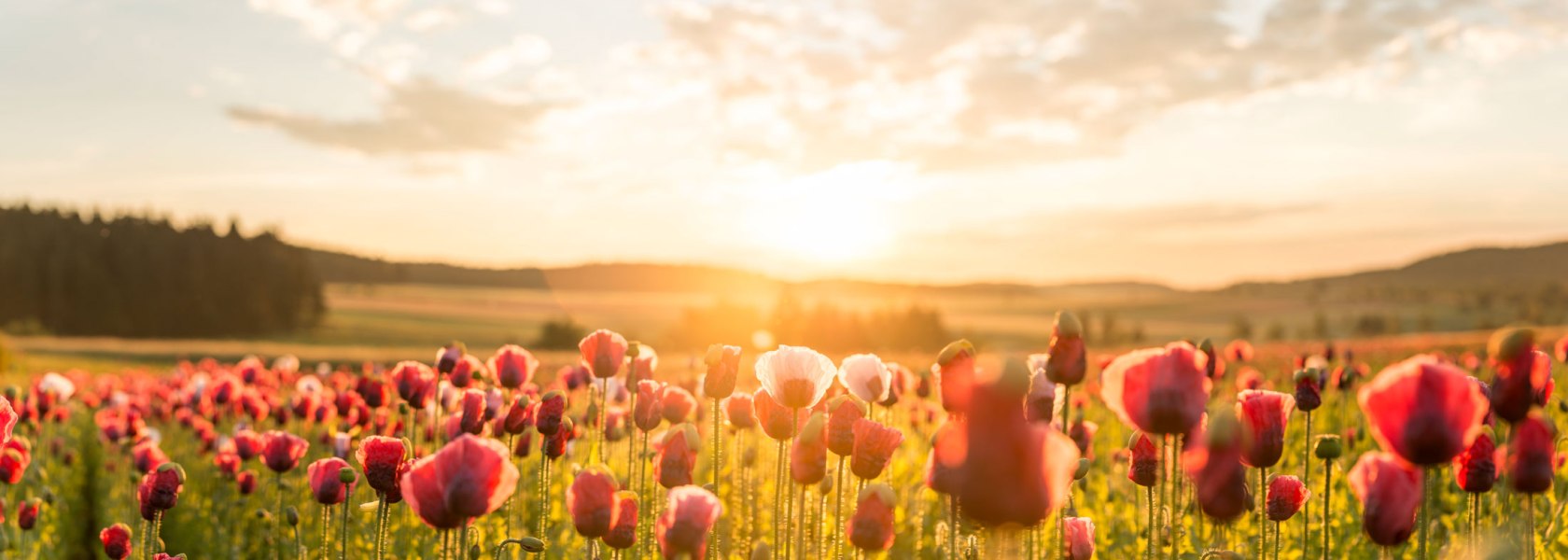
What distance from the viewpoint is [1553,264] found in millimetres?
130625

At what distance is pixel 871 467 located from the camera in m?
2.83

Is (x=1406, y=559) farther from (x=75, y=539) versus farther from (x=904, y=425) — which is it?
(x=75, y=539)

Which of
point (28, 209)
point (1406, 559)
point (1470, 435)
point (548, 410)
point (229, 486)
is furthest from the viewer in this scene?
point (28, 209)

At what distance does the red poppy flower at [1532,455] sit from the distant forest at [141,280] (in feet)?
262

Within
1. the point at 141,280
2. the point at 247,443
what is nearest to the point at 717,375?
the point at 247,443

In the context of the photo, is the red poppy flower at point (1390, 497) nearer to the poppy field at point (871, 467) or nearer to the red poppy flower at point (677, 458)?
the poppy field at point (871, 467)

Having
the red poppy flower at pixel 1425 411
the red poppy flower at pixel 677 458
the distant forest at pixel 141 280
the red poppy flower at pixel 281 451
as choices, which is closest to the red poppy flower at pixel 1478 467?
the red poppy flower at pixel 1425 411

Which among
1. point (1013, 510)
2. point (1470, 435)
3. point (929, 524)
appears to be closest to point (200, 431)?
point (929, 524)

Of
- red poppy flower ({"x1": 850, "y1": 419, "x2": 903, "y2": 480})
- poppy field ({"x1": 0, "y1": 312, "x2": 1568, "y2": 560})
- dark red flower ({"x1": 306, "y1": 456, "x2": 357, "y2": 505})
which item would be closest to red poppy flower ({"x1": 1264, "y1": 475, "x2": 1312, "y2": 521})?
poppy field ({"x1": 0, "y1": 312, "x2": 1568, "y2": 560})

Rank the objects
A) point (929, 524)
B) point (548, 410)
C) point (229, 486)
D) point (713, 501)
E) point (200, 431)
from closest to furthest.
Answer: point (713, 501) < point (548, 410) < point (929, 524) < point (229, 486) < point (200, 431)

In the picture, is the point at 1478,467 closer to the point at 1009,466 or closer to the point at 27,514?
the point at 1009,466

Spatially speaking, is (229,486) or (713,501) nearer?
(713,501)

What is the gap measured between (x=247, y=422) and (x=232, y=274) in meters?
72.6

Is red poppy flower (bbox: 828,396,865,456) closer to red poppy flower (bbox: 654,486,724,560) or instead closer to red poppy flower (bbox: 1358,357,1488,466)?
red poppy flower (bbox: 654,486,724,560)
